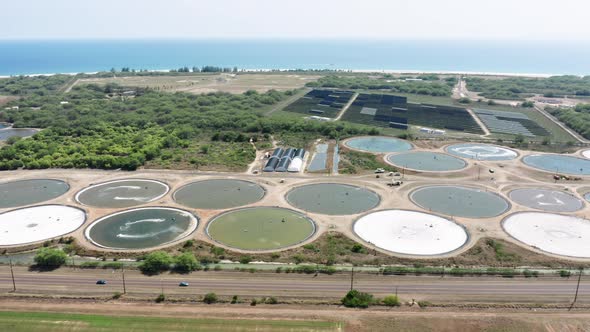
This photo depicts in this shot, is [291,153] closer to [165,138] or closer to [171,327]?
[165,138]

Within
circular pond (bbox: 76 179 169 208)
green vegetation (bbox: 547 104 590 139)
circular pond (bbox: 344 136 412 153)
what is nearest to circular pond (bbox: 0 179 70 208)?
circular pond (bbox: 76 179 169 208)

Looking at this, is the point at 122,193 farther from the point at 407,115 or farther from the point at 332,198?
the point at 407,115

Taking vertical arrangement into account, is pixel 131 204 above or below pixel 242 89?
below

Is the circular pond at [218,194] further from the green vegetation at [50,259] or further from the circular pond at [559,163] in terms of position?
the circular pond at [559,163]

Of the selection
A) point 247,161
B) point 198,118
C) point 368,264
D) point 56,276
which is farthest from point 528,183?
point 198,118

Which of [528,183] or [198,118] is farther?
[198,118]

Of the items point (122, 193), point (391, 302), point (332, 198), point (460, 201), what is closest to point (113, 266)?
point (122, 193)

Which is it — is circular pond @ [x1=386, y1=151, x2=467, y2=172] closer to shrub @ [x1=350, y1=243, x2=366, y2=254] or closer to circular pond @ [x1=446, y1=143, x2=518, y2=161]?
circular pond @ [x1=446, y1=143, x2=518, y2=161]
